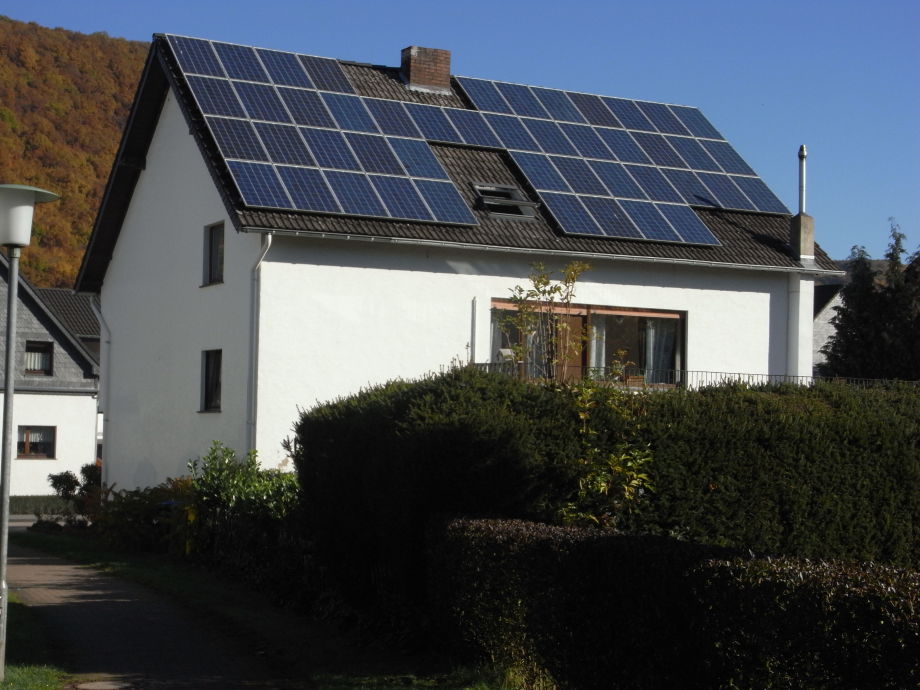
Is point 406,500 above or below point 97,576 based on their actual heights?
above

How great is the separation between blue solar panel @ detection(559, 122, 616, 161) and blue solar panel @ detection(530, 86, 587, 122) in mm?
390

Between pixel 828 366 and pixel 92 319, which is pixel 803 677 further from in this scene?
pixel 92 319

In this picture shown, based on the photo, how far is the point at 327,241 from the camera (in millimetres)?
20062

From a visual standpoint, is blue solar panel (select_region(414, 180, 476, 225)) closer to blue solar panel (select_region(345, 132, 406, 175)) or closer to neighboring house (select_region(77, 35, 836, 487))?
neighboring house (select_region(77, 35, 836, 487))

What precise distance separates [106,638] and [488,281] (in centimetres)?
1115

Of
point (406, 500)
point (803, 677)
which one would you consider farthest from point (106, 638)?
point (803, 677)

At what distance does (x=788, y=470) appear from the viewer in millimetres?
11820

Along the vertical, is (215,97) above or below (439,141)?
above

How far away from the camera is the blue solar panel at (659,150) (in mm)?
25469

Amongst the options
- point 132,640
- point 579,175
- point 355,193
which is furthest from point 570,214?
point 132,640

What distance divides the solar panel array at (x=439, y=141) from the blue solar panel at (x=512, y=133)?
0.09 ft

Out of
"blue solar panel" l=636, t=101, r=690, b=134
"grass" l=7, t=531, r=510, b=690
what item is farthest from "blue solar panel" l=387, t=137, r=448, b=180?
"grass" l=7, t=531, r=510, b=690

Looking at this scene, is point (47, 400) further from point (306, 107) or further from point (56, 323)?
point (306, 107)

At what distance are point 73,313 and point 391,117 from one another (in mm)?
36950
